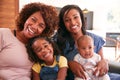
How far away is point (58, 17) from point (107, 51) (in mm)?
4073

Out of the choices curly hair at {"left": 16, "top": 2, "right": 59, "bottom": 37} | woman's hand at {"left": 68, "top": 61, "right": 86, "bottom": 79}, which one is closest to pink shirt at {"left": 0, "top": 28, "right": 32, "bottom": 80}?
curly hair at {"left": 16, "top": 2, "right": 59, "bottom": 37}

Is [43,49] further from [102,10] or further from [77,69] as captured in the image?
[102,10]

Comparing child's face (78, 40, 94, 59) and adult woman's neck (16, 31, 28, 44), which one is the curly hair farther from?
child's face (78, 40, 94, 59)

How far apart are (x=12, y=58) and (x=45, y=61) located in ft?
0.84

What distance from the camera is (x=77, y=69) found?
1.66 metres

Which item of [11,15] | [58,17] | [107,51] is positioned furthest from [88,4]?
[58,17]

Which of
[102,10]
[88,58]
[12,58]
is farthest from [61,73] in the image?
[102,10]

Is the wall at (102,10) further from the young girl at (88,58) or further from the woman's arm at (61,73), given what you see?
the woman's arm at (61,73)

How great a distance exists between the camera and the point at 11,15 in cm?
425

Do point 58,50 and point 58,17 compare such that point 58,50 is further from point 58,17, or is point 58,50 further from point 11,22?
point 11,22

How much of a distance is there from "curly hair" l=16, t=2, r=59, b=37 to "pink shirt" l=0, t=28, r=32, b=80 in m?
0.15

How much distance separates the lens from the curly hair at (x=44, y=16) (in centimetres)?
163

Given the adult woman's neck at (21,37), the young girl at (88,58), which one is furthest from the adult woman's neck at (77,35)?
the adult woman's neck at (21,37)

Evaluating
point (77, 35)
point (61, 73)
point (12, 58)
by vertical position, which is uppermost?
point (77, 35)
